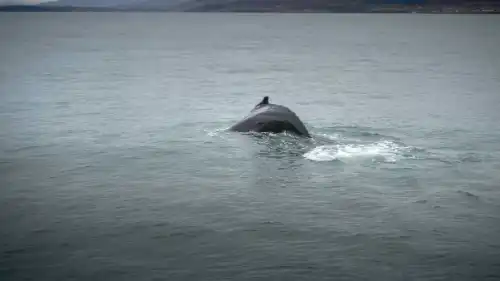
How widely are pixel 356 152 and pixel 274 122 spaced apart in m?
4.39

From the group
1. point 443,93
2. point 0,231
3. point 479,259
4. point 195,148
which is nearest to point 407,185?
point 479,259

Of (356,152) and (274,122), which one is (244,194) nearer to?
(356,152)

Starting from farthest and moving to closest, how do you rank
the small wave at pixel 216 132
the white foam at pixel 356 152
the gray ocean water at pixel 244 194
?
the small wave at pixel 216 132 < the white foam at pixel 356 152 < the gray ocean water at pixel 244 194

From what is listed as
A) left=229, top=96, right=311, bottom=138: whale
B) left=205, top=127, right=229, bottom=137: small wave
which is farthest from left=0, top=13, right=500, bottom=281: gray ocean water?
left=229, top=96, right=311, bottom=138: whale

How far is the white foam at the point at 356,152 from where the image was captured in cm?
3005

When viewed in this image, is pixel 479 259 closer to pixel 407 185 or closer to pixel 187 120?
pixel 407 185

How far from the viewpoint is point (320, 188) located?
996 inches

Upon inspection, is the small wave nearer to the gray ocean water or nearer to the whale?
the gray ocean water

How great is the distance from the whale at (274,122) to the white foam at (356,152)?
5.83 feet

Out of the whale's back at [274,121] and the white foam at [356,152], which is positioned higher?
the whale's back at [274,121]

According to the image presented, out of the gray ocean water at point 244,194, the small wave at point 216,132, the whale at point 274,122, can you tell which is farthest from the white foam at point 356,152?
the small wave at point 216,132

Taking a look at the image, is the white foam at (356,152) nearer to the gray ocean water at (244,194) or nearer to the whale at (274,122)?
the gray ocean water at (244,194)

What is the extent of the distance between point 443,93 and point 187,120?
29175 mm

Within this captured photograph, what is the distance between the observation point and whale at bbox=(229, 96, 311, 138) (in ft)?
108
